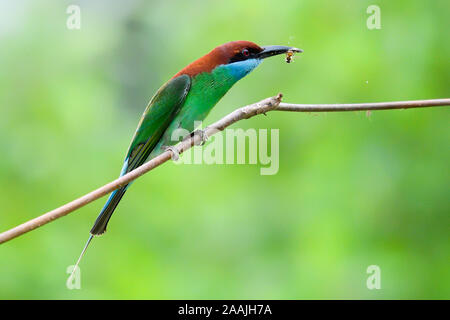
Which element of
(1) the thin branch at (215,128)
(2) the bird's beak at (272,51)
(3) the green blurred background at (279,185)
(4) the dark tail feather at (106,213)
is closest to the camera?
(1) the thin branch at (215,128)

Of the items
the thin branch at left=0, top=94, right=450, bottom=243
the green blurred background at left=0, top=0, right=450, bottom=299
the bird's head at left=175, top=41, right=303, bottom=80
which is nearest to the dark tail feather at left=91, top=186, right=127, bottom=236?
the thin branch at left=0, top=94, right=450, bottom=243

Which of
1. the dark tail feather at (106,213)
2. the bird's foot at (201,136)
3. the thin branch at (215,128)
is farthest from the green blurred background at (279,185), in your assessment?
the thin branch at (215,128)

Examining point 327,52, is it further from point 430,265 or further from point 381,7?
point 430,265

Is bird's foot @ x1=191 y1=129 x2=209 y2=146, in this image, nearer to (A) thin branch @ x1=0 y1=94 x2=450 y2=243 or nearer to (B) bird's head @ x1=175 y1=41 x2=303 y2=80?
(B) bird's head @ x1=175 y1=41 x2=303 y2=80

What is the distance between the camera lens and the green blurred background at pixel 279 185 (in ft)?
11.6

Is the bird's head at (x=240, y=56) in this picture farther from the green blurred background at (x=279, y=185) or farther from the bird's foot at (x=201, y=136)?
the green blurred background at (x=279, y=185)

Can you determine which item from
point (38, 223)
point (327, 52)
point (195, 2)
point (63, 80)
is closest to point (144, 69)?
point (195, 2)

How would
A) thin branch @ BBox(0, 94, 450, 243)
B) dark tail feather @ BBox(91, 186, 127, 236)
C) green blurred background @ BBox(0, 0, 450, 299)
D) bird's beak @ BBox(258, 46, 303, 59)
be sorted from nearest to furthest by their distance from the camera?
thin branch @ BBox(0, 94, 450, 243)
dark tail feather @ BBox(91, 186, 127, 236)
bird's beak @ BBox(258, 46, 303, 59)
green blurred background @ BBox(0, 0, 450, 299)

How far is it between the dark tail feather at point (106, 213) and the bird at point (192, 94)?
0.68ft

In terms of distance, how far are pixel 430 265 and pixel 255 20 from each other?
82.9 inches

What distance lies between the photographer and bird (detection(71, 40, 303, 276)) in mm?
2689

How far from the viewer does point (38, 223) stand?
1.50m

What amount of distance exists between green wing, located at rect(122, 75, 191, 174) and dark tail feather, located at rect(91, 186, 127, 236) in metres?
0.28

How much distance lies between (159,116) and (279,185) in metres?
1.46
